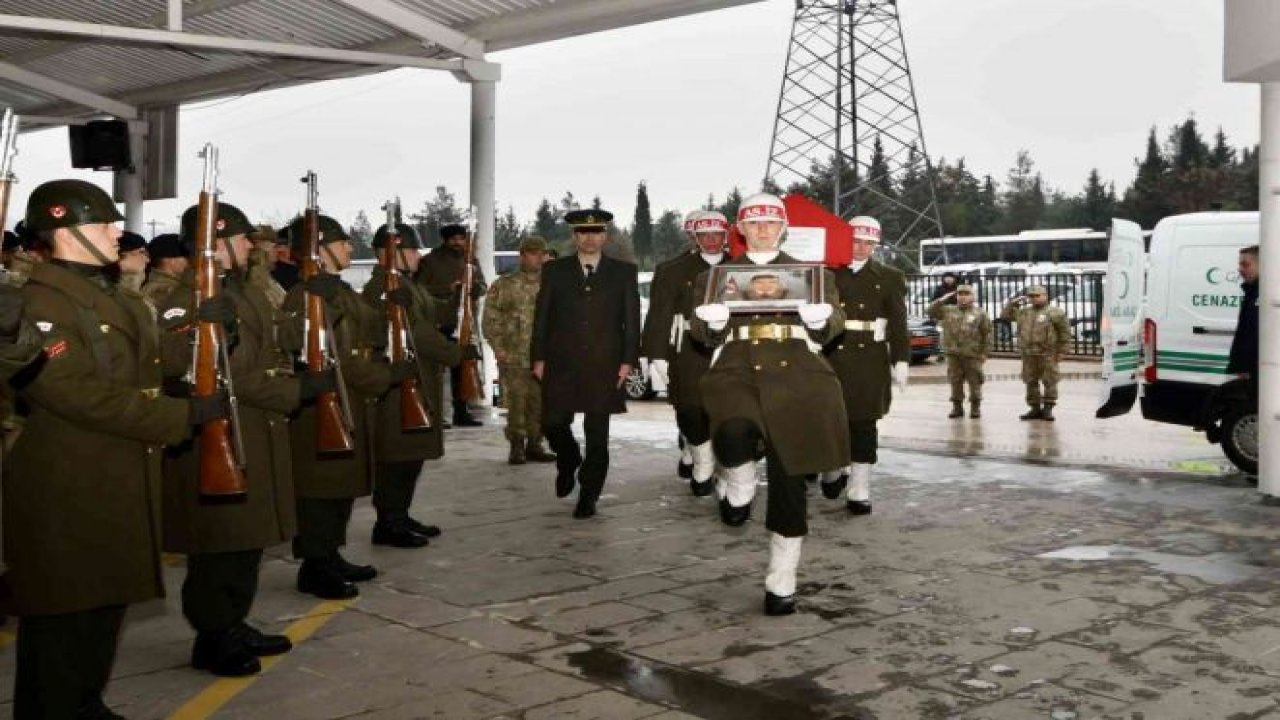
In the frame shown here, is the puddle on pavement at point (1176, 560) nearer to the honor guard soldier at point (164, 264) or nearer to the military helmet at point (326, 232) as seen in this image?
the military helmet at point (326, 232)

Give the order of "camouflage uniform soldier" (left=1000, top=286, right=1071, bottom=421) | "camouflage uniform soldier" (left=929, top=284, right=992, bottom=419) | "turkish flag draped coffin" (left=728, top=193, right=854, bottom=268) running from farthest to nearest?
"camouflage uniform soldier" (left=929, top=284, right=992, bottom=419)
"camouflage uniform soldier" (left=1000, top=286, right=1071, bottom=421)
"turkish flag draped coffin" (left=728, top=193, right=854, bottom=268)

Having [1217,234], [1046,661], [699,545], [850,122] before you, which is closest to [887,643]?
[1046,661]

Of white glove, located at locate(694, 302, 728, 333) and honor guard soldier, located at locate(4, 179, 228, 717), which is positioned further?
white glove, located at locate(694, 302, 728, 333)

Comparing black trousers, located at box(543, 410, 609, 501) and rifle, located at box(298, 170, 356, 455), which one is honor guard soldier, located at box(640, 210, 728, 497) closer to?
black trousers, located at box(543, 410, 609, 501)

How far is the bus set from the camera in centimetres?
4653

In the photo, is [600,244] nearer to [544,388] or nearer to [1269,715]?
[544,388]

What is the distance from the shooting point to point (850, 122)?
32.2 m

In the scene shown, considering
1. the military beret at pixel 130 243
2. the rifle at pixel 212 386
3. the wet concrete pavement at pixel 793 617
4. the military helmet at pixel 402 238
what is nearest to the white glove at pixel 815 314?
the wet concrete pavement at pixel 793 617

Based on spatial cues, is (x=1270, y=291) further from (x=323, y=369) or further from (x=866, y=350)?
(x=323, y=369)

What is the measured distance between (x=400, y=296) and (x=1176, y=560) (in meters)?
4.42

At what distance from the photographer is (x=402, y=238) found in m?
7.81

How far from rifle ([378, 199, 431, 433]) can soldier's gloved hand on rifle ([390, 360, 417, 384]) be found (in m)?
0.04

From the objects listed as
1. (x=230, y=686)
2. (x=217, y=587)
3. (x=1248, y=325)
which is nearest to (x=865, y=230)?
(x=1248, y=325)

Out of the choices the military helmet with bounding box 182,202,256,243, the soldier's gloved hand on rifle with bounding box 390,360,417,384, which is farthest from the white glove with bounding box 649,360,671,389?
the military helmet with bounding box 182,202,256,243
